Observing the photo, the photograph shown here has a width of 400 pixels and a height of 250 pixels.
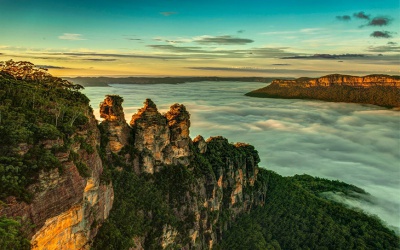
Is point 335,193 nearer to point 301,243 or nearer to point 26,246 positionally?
point 301,243

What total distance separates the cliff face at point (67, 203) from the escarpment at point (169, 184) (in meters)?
3.50

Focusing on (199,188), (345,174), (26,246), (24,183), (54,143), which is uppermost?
(54,143)

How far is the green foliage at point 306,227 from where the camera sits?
194 ft

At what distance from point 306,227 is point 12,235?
57.6m

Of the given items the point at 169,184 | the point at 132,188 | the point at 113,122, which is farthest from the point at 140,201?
the point at 113,122

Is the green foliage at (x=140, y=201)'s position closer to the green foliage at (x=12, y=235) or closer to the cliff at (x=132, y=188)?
the cliff at (x=132, y=188)

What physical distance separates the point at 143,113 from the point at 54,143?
22.4 meters

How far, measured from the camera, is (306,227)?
63.6 meters

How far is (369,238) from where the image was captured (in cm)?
6175

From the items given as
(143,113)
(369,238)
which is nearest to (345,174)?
(369,238)

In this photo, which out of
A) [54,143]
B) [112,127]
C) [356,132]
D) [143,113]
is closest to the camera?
[54,143]

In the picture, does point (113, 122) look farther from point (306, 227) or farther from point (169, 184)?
point (306, 227)

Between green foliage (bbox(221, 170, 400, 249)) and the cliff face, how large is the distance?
33.3 metres

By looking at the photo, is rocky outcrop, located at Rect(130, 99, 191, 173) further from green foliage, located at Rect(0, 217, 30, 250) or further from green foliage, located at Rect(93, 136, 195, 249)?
green foliage, located at Rect(0, 217, 30, 250)
